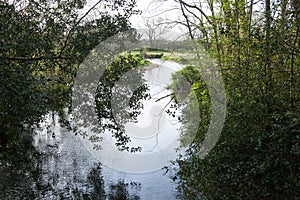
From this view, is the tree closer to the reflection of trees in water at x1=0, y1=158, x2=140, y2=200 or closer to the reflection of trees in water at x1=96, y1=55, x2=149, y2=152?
the reflection of trees in water at x1=96, y1=55, x2=149, y2=152

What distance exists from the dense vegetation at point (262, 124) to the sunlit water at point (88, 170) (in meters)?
1.36

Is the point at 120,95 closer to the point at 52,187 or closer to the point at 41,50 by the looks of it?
the point at 41,50

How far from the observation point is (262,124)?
2633mm

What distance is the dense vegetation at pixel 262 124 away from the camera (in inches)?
96.0

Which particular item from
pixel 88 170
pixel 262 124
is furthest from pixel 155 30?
pixel 262 124

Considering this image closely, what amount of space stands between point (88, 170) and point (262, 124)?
300cm

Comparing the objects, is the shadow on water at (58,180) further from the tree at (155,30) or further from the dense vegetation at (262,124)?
the tree at (155,30)

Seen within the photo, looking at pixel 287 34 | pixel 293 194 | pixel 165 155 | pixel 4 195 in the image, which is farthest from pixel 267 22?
pixel 4 195

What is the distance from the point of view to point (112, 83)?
14.2 ft

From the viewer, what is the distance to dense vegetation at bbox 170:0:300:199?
2.44m

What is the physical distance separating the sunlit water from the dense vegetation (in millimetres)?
1360

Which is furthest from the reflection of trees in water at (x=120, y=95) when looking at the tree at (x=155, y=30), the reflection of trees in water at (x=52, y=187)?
the reflection of trees in water at (x=52, y=187)

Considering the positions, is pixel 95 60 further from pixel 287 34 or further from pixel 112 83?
pixel 287 34

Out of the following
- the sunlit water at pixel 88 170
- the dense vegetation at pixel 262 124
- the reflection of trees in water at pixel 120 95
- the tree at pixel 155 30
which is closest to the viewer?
the dense vegetation at pixel 262 124
